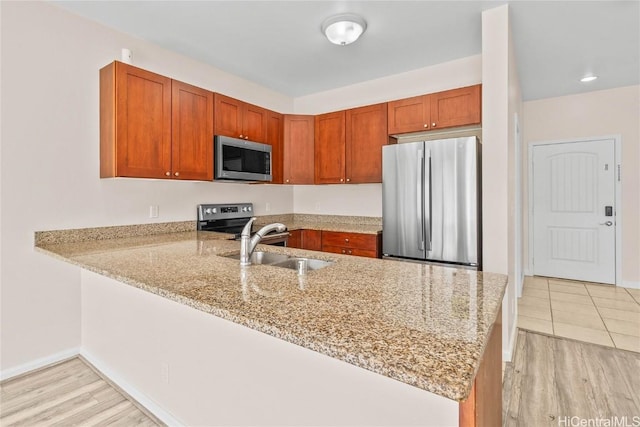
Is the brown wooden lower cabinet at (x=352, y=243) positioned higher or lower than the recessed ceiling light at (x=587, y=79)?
lower

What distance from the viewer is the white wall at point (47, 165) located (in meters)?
2.22

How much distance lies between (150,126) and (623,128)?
18.4 ft

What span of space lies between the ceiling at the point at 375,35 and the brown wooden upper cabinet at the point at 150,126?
1.49 feet

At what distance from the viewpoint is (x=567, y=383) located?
7.09 ft

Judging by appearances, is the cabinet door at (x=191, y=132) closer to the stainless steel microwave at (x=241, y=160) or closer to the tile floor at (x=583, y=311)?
the stainless steel microwave at (x=241, y=160)

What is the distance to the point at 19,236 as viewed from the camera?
227cm

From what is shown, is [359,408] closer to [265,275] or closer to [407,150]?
[265,275]

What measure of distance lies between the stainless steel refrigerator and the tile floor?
1.19 meters

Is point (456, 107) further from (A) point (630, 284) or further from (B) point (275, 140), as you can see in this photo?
(A) point (630, 284)

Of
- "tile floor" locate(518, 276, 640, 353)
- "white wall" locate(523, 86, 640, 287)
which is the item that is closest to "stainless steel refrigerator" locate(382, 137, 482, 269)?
"tile floor" locate(518, 276, 640, 353)

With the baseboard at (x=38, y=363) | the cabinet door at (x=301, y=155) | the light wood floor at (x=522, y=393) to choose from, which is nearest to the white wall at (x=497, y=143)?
the light wood floor at (x=522, y=393)

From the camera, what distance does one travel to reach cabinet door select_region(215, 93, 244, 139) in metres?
3.19

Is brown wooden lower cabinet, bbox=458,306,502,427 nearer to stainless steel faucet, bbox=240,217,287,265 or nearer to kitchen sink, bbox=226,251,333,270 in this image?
kitchen sink, bbox=226,251,333,270

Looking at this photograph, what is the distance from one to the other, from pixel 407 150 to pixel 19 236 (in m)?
3.11
